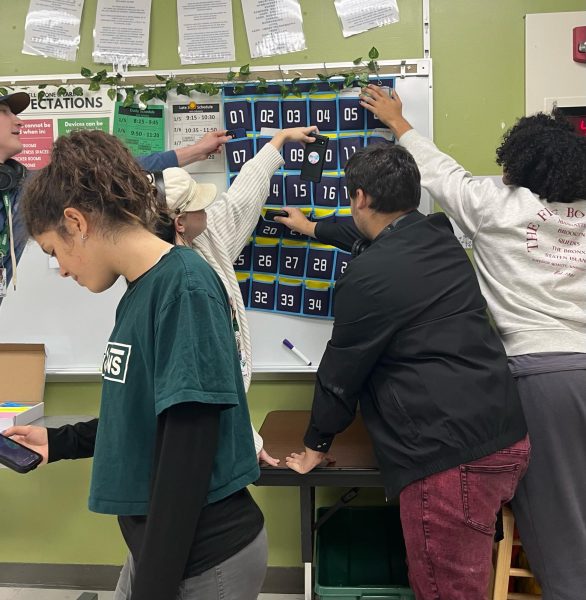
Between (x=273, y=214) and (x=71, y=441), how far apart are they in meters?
1.16

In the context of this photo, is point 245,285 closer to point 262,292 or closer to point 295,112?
point 262,292

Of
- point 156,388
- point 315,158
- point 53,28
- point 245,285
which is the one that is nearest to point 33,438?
point 156,388

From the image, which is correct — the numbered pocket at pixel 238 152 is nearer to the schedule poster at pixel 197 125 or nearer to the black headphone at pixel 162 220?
the schedule poster at pixel 197 125

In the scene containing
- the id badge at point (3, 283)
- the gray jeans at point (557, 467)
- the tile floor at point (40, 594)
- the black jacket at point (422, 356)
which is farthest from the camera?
the tile floor at point (40, 594)

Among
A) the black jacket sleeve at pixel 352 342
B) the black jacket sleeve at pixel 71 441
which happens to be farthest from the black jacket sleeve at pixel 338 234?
the black jacket sleeve at pixel 71 441

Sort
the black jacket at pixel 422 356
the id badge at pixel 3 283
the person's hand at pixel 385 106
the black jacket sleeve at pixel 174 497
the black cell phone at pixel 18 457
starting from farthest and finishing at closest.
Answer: the id badge at pixel 3 283 → the person's hand at pixel 385 106 → the black jacket at pixel 422 356 → the black cell phone at pixel 18 457 → the black jacket sleeve at pixel 174 497

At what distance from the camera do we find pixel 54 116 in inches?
82.9

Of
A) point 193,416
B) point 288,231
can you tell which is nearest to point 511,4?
point 288,231

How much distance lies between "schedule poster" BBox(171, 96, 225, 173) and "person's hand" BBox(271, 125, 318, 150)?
23 cm

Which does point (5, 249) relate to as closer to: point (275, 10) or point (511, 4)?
point (275, 10)

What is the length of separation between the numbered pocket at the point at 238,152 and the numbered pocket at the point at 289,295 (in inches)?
17.5

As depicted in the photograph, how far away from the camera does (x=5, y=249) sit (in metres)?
2.02

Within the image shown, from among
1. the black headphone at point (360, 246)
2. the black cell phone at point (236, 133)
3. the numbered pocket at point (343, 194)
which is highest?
the black cell phone at point (236, 133)

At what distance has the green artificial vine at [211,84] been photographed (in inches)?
77.8
